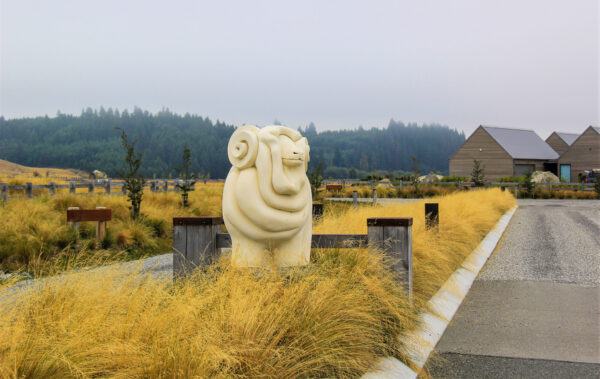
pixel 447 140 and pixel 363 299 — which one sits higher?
pixel 447 140

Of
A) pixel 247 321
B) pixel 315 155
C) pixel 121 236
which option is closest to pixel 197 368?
pixel 247 321

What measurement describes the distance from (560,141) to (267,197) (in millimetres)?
62936

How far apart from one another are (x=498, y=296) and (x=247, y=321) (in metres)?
5.07

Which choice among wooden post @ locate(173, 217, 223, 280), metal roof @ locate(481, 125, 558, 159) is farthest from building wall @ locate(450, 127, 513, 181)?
wooden post @ locate(173, 217, 223, 280)

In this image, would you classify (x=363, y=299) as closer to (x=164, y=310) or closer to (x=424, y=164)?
(x=164, y=310)

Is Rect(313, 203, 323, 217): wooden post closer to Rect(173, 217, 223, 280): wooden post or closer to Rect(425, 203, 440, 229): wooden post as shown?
Rect(425, 203, 440, 229): wooden post

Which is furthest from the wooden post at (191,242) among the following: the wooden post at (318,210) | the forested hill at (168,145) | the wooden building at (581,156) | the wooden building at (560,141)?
the forested hill at (168,145)

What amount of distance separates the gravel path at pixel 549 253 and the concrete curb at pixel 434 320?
0.32 metres

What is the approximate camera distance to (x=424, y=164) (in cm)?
13612

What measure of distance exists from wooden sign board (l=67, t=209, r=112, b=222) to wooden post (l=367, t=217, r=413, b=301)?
22.9 feet

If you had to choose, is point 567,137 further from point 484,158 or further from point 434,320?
point 434,320

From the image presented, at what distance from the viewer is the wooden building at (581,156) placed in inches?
1898

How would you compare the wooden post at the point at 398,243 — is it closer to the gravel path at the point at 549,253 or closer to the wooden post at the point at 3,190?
the gravel path at the point at 549,253

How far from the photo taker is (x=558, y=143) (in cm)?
6103
